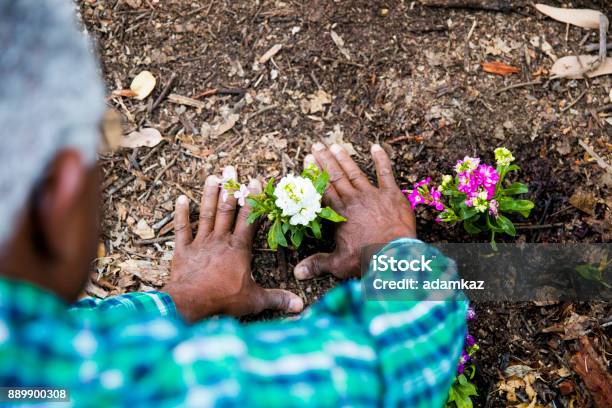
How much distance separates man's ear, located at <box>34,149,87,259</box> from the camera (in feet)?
3.53

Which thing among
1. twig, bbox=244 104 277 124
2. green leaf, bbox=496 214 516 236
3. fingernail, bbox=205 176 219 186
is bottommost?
green leaf, bbox=496 214 516 236

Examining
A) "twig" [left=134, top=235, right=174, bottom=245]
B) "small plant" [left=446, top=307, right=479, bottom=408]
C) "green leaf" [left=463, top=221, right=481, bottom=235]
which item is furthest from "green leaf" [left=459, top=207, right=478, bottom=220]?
"twig" [left=134, top=235, right=174, bottom=245]

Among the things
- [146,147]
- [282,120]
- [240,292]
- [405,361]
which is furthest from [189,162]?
[405,361]

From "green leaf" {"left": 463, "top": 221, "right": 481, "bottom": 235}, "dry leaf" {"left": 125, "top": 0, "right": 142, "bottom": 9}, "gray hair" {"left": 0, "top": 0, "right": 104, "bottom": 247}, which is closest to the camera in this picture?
"gray hair" {"left": 0, "top": 0, "right": 104, "bottom": 247}

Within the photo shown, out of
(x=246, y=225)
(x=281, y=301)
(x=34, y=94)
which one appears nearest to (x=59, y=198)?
(x=34, y=94)

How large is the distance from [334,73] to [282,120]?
456mm

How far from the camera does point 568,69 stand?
342 centimetres

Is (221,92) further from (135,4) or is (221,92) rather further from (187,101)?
(135,4)

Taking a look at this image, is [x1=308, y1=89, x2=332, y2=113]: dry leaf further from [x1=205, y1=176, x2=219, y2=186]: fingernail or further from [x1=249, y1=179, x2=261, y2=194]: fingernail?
[x1=205, y1=176, x2=219, y2=186]: fingernail

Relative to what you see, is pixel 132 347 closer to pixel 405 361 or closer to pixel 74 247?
pixel 74 247

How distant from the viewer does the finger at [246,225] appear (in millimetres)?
3111

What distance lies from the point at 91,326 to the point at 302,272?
199cm

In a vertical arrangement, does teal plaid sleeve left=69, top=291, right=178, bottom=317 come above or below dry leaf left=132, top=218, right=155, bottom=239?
above

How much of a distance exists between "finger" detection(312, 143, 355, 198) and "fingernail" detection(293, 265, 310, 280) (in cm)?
48
